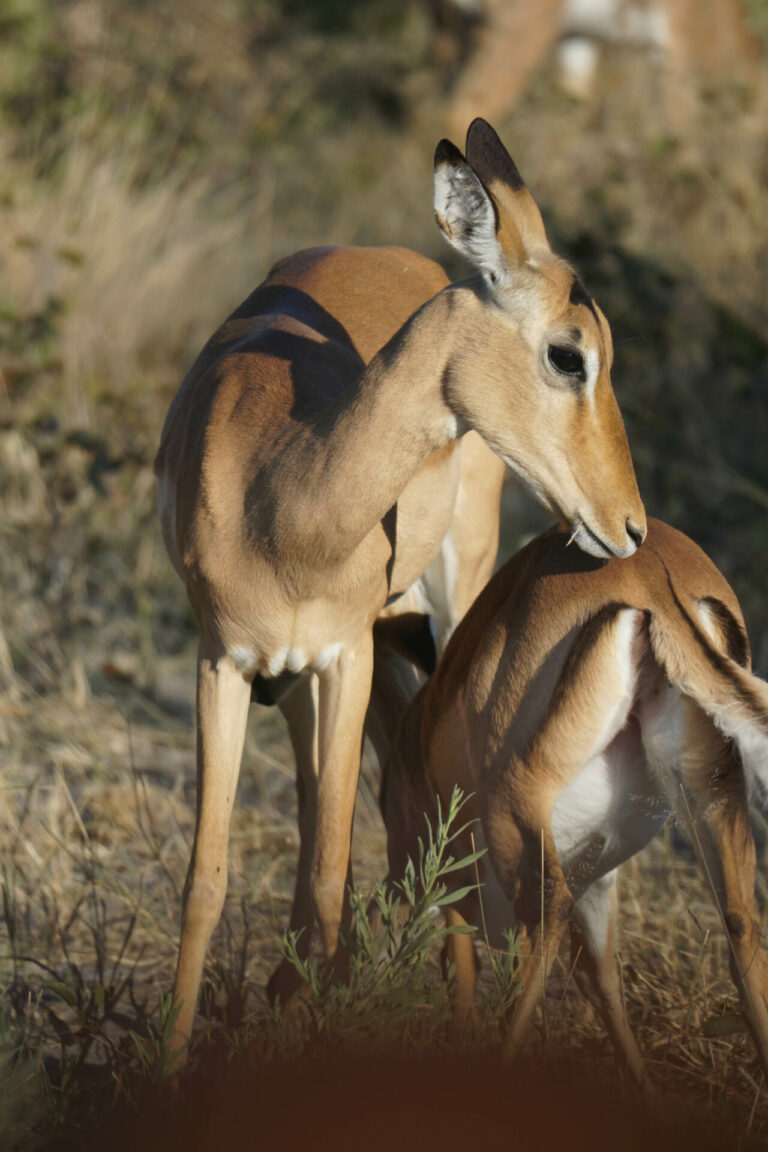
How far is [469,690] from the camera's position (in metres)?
3.18

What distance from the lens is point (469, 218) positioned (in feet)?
10.00

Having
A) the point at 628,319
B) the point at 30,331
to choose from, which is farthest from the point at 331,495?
the point at 628,319

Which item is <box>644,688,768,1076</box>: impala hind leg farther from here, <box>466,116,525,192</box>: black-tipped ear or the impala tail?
<box>466,116,525,192</box>: black-tipped ear

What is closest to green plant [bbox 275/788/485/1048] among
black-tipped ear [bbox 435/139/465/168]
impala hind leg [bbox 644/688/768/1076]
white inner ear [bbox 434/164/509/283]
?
impala hind leg [bbox 644/688/768/1076]

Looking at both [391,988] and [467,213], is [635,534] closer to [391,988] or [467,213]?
[467,213]

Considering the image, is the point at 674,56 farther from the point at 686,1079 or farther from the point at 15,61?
the point at 686,1079

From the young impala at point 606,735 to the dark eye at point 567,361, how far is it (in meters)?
0.37

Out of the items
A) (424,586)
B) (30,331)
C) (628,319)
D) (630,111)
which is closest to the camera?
(424,586)

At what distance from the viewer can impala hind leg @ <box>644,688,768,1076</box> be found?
2699mm

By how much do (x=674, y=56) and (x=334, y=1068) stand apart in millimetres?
11946

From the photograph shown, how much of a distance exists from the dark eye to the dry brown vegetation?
2.01ft

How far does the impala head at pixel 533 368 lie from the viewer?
2.94 m

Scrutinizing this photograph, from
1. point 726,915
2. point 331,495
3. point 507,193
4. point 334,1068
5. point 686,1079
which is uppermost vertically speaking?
point 507,193

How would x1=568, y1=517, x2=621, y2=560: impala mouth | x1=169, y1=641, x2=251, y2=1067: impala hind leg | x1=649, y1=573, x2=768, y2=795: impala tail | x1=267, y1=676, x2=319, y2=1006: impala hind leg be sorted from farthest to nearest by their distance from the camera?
x1=267, y1=676, x2=319, y2=1006: impala hind leg → x1=169, y1=641, x2=251, y2=1067: impala hind leg → x1=568, y1=517, x2=621, y2=560: impala mouth → x1=649, y1=573, x2=768, y2=795: impala tail
